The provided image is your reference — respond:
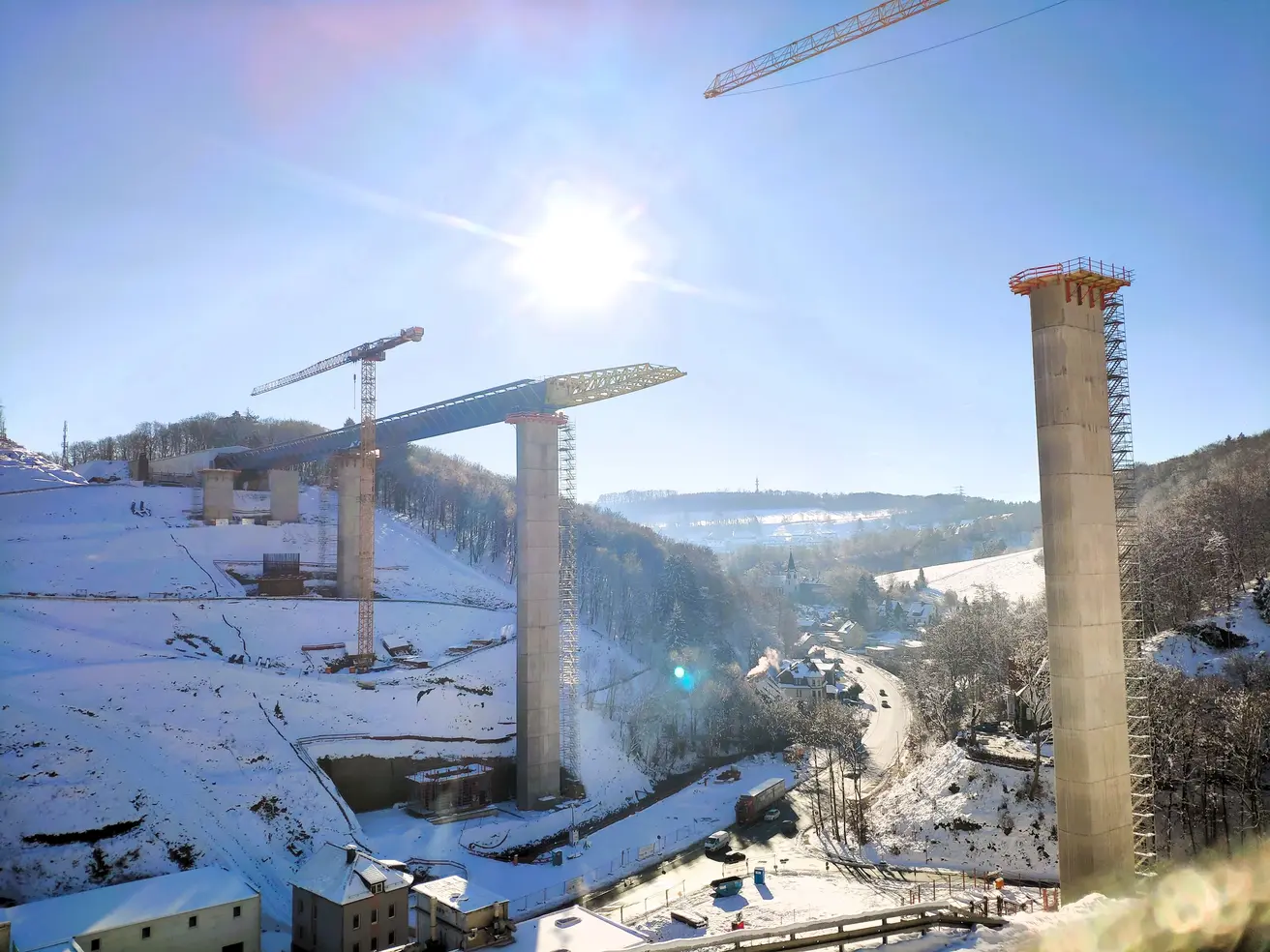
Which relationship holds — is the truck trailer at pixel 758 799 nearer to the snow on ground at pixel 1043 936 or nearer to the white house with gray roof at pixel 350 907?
the white house with gray roof at pixel 350 907

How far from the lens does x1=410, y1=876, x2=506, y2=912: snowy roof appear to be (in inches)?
1089

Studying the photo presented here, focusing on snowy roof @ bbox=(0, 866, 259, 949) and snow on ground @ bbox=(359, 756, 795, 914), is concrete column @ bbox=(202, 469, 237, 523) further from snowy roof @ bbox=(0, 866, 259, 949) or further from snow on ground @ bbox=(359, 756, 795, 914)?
snowy roof @ bbox=(0, 866, 259, 949)

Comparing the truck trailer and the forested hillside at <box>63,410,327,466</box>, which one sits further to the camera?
the forested hillside at <box>63,410,327,466</box>

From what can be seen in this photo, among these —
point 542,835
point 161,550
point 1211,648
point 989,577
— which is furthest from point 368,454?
point 989,577

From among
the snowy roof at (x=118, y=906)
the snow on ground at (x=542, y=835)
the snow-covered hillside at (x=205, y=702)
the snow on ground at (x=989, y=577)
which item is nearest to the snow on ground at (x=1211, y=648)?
the snow on ground at (x=542, y=835)

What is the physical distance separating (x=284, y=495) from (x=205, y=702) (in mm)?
40622

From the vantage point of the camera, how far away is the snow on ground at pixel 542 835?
3800 centimetres

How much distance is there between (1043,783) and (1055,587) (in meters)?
19.6

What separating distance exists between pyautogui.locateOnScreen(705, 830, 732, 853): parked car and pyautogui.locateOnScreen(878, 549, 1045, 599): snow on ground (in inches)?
3598

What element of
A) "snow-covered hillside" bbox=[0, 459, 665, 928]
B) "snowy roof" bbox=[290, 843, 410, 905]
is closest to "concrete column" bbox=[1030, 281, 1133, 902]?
"snow-covered hillside" bbox=[0, 459, 665, 928]

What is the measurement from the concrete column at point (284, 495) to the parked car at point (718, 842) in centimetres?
5497

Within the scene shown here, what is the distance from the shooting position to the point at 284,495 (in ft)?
265

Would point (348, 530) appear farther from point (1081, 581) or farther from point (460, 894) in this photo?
point (1081, 581)

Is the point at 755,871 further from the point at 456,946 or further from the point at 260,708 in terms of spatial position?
the point at 260,708
